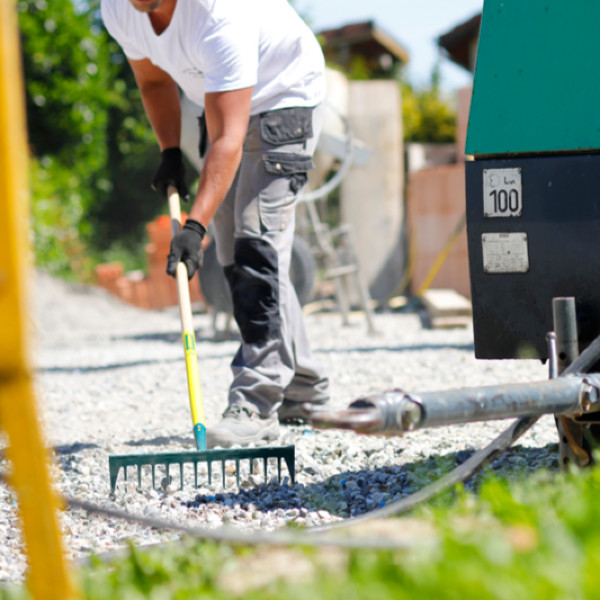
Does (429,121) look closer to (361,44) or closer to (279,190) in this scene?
(361,44)

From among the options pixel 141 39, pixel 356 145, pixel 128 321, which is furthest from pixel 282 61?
pixel 128 321

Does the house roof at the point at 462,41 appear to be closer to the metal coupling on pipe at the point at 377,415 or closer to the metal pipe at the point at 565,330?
the metal pipe at the point at 565,330

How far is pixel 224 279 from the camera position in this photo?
700 cm

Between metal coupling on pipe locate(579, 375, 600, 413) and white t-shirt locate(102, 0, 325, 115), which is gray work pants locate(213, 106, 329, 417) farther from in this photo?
metal coupling on pipe locate(579, 375, 600, 413)

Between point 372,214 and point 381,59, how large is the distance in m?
11.3

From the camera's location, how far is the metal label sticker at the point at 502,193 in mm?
2316

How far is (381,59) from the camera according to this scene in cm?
2123

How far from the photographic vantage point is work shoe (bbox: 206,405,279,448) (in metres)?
3.03

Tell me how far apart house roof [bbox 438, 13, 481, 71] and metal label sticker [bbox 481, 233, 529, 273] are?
1374cm

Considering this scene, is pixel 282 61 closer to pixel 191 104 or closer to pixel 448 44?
pixel 191 104

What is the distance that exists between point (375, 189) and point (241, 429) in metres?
8.24

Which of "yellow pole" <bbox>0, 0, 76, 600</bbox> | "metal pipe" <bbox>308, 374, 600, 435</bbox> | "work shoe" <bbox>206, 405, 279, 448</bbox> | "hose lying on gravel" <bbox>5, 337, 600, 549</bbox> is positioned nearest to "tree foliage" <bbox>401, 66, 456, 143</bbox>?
"work shoe" <bbox>206, 405, 279, 448</bbox>

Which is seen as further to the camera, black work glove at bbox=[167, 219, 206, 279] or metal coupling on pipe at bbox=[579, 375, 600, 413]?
black work glove at bbox=[167, 219, 206, 279]

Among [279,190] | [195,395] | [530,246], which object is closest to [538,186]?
[530,246]
